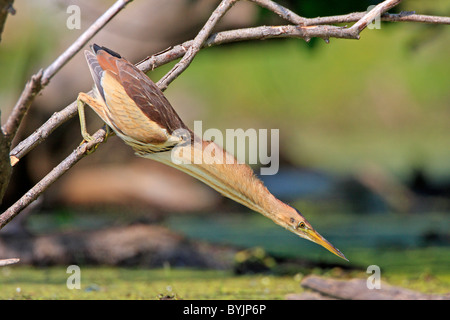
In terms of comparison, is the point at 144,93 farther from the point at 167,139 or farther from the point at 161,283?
the point at 161,283

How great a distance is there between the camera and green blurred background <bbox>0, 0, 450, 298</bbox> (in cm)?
364

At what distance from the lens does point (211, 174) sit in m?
2.10

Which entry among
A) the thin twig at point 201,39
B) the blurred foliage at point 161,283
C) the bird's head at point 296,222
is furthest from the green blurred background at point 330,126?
the thin twig at point 201,39

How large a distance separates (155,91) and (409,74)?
16.5ft

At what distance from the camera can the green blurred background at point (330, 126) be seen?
3.64m

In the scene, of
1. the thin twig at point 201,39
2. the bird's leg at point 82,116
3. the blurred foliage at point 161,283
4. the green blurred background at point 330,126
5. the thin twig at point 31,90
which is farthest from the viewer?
the green blurred background at point 330,126

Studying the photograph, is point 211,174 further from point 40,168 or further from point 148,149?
point 40,168

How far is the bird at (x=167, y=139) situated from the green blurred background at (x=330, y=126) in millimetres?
803

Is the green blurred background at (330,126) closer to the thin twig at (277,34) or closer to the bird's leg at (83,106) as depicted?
the bird's leg at (83,106)

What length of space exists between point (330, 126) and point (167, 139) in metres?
4.34

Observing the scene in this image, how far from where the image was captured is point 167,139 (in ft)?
6.82
